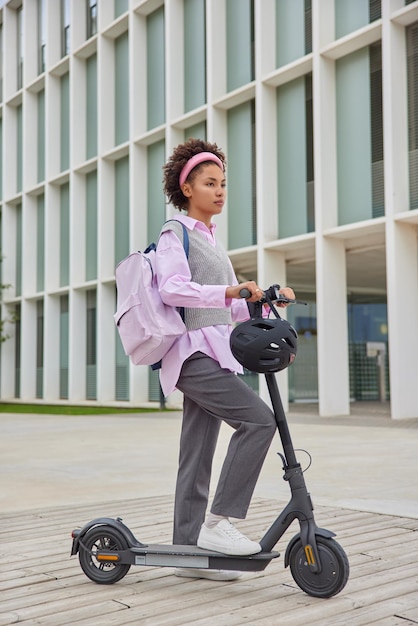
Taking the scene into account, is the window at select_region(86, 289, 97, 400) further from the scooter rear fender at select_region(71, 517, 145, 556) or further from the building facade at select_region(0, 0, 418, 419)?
the scooter rear fender at select_region(71, 517, 145, 556)

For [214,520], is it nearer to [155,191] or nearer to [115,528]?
[115,528]

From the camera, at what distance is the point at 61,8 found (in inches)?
1020

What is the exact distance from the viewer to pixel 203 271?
331 centimetres

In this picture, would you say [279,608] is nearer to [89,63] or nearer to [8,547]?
[8,547]

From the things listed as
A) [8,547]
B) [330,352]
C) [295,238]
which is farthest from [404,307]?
[8,547]

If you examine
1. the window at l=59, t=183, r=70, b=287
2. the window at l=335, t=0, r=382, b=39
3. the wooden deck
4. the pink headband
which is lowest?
the wooden deck

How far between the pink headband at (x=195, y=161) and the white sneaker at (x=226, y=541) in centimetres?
146

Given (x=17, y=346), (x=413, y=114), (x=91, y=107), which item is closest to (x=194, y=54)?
(x=91, y=107)

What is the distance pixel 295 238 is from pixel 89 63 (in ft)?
38.8

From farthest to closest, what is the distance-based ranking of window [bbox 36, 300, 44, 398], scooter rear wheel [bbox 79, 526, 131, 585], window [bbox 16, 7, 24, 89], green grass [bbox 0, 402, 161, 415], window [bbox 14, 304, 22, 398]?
window [bbox 16, 7, 24, 89] → window [bbox 14, 304, 22, 398] → window [bbox 36, 300, 44, 398] → green grass [bbox 0, 402, 161, 415] → scooter rear wheel [bbox 79, 526, 131, 585]

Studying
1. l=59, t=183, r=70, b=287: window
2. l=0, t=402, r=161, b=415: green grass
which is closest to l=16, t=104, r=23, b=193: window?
l=59, t=183, r=70, b=287: window

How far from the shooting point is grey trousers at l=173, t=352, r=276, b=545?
3.05m

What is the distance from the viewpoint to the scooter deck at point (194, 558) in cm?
298

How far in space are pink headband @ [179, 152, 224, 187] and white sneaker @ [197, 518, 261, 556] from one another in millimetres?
1456
